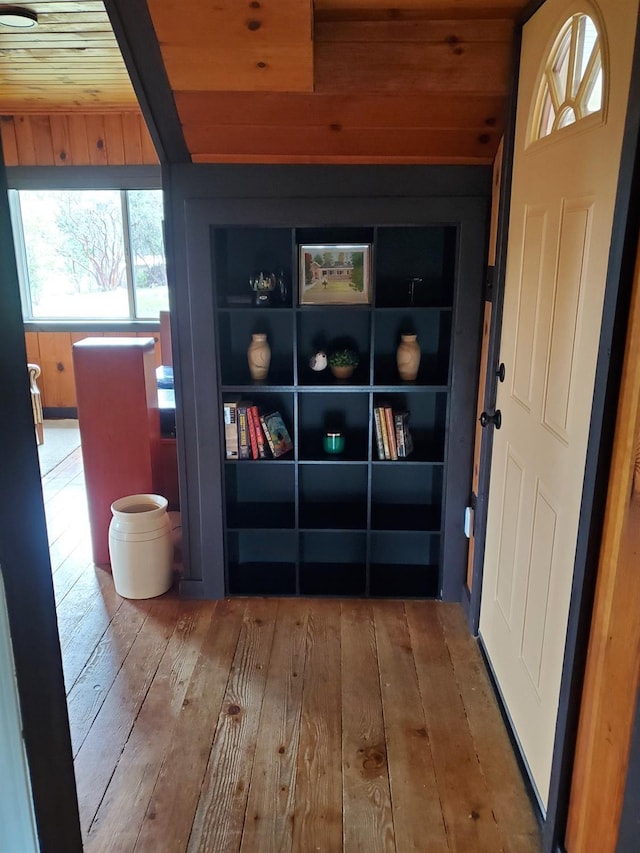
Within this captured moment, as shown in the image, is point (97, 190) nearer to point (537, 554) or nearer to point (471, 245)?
point (471, 245)

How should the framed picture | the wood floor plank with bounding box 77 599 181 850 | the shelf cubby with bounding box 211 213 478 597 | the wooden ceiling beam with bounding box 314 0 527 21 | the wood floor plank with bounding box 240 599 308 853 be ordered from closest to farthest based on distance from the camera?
the wood floor plank with bounding box 240 599 308 853 → the wood floor plank with bounding box 77 599 181 850 → the wooden ceiling beam with bounding box 314 0 527 21 → the framed picture → the shelf cubby with bounding box 211 213 478 597

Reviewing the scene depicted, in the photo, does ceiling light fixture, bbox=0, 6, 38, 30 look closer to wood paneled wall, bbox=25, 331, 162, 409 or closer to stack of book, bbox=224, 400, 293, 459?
stack of book, bbox=224, 400, 293, 459

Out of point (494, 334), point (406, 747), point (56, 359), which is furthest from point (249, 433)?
point (56, 359)

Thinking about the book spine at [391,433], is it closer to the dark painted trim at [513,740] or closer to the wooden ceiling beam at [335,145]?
the dark painted trim at [513,740]

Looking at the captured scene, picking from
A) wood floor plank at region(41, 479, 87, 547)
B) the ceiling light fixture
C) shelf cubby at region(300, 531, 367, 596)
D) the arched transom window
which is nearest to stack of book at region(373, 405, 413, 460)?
shelf cubby at region(300, 531, 367, 596)

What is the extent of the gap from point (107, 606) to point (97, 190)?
13.1ft

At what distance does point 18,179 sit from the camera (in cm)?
546

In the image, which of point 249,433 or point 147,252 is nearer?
point 249,433

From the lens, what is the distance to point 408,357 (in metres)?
2.73

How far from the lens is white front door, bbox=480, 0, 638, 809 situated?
1.46m

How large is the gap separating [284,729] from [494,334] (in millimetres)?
1500

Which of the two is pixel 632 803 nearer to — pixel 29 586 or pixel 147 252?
pixel 29 586

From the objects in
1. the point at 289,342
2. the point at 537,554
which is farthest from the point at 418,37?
the point at 537,554

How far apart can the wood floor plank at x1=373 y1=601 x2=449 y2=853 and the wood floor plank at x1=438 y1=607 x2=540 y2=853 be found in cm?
16
